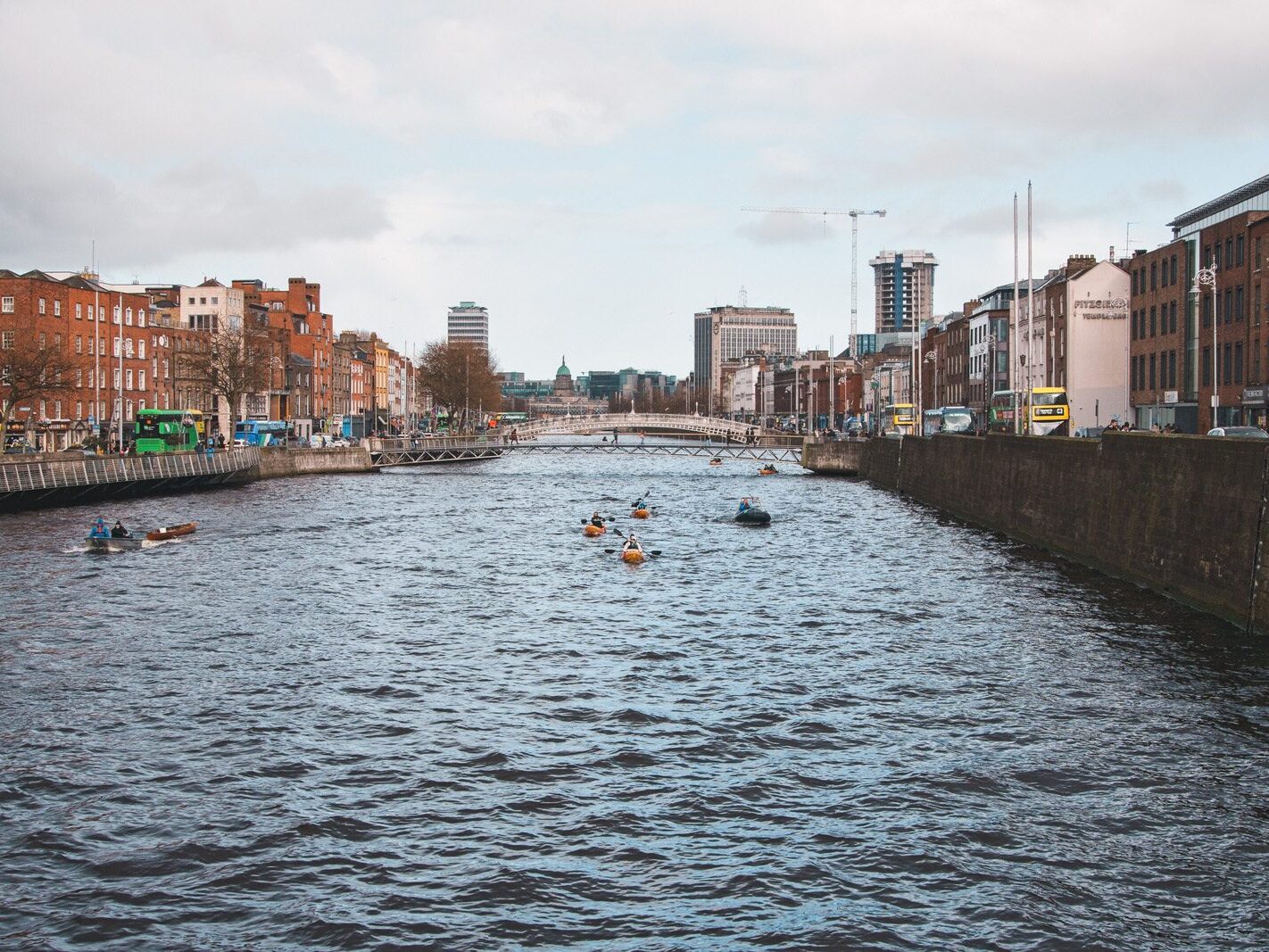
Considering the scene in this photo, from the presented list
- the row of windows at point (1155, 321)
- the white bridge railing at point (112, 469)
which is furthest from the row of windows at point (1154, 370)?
the white bridge railing at point (112, 469)

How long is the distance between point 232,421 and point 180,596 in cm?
8597

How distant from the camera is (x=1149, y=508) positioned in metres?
41.6

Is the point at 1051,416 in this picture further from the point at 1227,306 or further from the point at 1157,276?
the point at 1157,276

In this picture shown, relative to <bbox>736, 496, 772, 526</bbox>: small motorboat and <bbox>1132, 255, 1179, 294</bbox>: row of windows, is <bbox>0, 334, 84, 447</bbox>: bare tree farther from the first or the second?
<bbox>1132, 255, 1179, 294</bbox>: row of windows

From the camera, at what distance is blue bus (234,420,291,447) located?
5231 inches

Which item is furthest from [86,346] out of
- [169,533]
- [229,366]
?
[169,533]

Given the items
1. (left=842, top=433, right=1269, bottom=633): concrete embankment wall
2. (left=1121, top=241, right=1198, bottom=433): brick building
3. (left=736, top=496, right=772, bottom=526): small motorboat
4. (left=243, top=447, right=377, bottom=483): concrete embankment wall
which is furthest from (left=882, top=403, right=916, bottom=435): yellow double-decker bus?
(left=842, top=433, right=1269, bottom=633): concrete embankment wall

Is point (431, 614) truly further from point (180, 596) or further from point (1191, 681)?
point (1191, 681)

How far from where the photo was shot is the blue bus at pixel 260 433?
133 meters

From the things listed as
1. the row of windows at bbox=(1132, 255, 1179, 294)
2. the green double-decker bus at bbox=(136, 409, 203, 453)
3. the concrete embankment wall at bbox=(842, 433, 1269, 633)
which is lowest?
the concrete embankment wall at bbox=(842, 433, 1269, 633)

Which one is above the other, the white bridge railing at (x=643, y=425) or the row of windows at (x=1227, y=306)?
the row of windows at (x=1227, y=306)

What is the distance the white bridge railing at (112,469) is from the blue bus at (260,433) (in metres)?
22.2

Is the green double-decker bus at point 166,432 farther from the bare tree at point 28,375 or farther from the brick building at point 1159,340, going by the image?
the brick building at point 1159,340

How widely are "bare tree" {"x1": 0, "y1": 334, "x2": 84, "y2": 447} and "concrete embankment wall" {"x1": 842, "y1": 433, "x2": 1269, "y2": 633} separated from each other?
2395 inches
